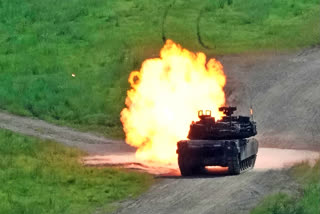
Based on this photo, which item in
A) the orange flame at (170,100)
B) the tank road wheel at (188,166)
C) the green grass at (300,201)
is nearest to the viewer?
the green grass at (300,201)

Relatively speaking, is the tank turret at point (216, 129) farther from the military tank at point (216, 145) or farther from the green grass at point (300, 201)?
the green grass at point (300, 201)

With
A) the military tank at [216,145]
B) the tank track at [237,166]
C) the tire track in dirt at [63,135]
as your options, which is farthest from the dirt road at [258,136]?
the military tank at [216,145]

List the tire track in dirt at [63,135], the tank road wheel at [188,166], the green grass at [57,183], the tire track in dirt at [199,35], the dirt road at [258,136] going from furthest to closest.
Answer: the tire track in dirt at [199,35], the tire track in dirt at [63,135], the tank road wheel at [188,166], the green grass at [57,183], the dirt road at [258,136]

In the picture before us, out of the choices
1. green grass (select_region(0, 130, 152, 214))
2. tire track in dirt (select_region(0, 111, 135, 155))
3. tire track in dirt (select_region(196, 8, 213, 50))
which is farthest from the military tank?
tire track in dirt (select_region(196, 8, 213, 50))

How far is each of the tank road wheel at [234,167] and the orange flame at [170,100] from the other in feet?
19.3

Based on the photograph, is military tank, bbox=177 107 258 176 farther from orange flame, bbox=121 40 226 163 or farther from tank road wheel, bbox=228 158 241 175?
orange flame, bbox=121 40 226 163

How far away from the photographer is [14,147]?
3934 cm

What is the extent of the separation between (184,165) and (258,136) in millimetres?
13229

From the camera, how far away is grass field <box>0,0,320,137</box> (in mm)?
49656

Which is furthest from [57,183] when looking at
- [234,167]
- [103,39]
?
[103,39]

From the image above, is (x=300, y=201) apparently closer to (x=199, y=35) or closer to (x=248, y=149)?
(x=248, y=149)

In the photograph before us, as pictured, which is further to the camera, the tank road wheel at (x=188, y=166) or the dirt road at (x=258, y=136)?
the tank road wheel at (x=188, y=166)

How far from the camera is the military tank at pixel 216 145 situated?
31.9m

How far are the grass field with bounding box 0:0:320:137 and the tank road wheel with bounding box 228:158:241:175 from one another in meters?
14.4
